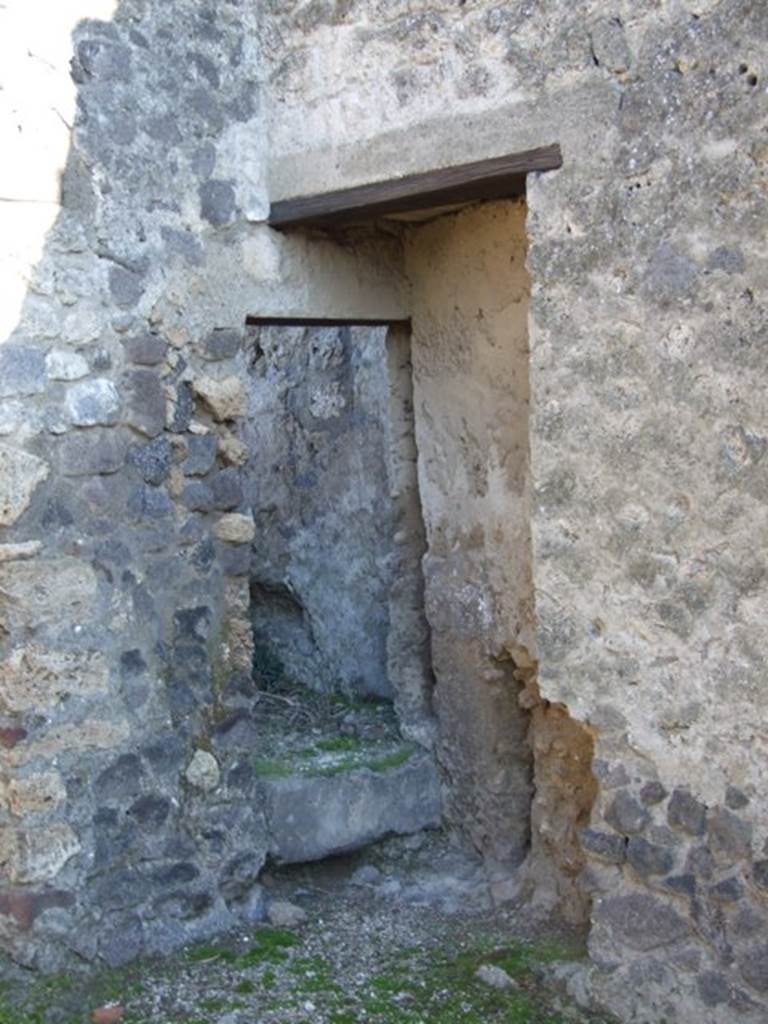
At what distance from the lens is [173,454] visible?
3938 millimetres

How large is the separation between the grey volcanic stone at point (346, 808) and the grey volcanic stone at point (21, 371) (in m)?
1.54

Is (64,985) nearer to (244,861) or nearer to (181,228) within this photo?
(244,861)

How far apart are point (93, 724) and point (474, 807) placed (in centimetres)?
148

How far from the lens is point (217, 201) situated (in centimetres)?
398

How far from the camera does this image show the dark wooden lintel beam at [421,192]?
3486 mm

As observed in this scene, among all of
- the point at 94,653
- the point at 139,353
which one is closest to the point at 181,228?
the point at 139,353

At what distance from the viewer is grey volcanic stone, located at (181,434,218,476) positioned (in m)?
3.98

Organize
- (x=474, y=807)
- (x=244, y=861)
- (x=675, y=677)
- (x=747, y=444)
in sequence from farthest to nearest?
(x=474, y=807) < (x=244, y=861) < (x=675, y=677) < (x=747, y=444)

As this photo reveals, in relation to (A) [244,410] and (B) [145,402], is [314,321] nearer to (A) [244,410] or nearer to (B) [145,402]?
(A) [244,410]

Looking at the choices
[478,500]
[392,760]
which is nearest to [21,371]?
[478,500]

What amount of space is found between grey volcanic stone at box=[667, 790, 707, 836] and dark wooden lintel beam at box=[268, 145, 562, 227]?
1625mm

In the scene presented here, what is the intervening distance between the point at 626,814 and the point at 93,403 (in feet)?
5.94

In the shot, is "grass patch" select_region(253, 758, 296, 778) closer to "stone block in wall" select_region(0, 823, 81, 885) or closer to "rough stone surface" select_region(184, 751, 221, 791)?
"rough stone surface" select_region(184, 751, 221, 791)

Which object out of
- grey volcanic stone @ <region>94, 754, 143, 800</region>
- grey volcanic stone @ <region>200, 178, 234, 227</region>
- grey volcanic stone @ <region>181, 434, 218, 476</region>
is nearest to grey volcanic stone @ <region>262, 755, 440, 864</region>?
grey volcanic stone @ <region>94, 754, 143, 800</region>
